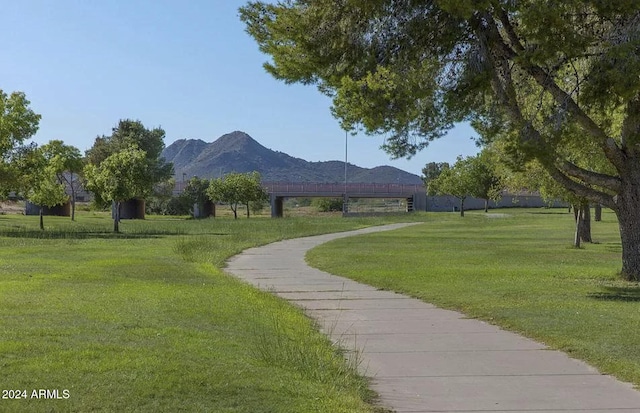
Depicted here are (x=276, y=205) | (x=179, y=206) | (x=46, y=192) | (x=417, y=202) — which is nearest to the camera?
(x=46, y=192)

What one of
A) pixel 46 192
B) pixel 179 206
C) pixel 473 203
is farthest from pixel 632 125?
pixel 473 203

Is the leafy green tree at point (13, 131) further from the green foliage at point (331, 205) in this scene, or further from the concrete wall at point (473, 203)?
the green foliage at point (331, 205)

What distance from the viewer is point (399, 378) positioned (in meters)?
7.80

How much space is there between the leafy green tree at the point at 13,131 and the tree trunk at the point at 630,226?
3561cm

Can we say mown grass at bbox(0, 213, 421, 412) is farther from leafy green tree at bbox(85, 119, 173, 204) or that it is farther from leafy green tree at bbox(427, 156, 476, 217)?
leafy green tree at bbox(85, 119, 173, 204)

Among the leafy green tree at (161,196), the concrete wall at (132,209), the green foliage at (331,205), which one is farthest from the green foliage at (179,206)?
the green foliage at (331,205)

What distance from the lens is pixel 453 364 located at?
27.9 feet

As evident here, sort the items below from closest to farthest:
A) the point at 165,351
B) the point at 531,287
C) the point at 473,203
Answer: the point at 165,351 < the point at 531,287 < the point at 473,203

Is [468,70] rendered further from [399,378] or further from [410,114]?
[399,378]

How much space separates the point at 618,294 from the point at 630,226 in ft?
7.51

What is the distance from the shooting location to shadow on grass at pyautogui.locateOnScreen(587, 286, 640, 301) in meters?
14.5

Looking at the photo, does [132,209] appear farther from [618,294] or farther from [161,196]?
[618,294]

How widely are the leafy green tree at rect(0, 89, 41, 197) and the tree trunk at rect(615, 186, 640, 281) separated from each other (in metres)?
35.6

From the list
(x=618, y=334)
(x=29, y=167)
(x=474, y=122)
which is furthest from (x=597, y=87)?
(x=29, y=167)
